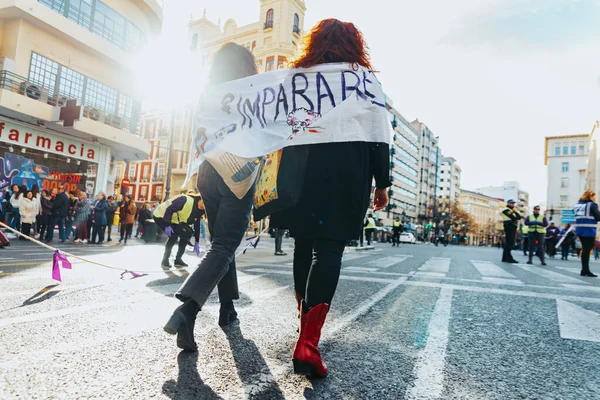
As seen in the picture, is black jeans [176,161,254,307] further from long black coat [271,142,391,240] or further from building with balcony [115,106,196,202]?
building with balcony [115,106,196,202]

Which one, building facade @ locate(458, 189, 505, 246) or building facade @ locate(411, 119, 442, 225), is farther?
building facade @ locate(458, 189, 505, 246)

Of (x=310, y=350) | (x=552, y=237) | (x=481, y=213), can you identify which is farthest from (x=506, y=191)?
(x=310, y=350)

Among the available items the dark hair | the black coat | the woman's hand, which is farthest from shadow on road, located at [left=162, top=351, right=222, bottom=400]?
the black coat

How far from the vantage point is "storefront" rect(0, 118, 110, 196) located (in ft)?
55.1

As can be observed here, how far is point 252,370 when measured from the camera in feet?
6.25

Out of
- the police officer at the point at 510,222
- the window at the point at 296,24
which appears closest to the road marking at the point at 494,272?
the police officer at the point at 510,222

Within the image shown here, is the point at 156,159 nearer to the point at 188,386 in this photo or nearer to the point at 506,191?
the point at 188,386

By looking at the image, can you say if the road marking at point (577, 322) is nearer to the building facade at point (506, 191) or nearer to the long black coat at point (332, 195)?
the long black coat at point (332, 195)

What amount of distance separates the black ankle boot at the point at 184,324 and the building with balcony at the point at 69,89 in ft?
57.7

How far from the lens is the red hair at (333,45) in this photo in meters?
2.45

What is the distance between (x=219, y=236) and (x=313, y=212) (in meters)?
0.57

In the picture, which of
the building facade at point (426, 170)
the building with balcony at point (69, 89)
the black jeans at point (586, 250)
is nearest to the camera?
the black jeans at point (586, 250)

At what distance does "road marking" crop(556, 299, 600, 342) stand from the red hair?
7.92 ft

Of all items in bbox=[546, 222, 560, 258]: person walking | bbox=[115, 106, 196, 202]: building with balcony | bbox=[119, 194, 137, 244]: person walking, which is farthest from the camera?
bbox=[115, 106, 196, 202]: building with balcony
